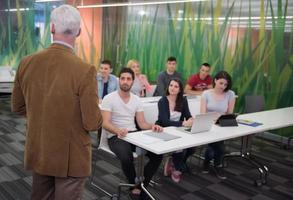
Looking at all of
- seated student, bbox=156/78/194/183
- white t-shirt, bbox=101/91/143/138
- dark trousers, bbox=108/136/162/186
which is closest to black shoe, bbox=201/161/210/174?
seated student, bbox=156/78/194/183

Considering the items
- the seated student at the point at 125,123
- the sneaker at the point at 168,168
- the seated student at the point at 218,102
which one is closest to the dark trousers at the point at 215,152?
the seated student at the point at 218,102

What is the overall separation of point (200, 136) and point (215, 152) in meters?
1.04

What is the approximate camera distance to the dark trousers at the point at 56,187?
1.66 meters

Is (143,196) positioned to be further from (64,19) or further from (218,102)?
(64,19)

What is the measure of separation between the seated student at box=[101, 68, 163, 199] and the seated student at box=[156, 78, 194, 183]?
0.23 metres

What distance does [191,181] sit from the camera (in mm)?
3559

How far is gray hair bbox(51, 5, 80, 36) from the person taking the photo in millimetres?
1494

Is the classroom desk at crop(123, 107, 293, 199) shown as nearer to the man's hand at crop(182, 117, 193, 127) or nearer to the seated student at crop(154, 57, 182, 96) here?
the man's hand at crop(182, 117, 193, 127)

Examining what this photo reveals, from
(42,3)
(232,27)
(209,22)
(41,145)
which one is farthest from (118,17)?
(41,145)

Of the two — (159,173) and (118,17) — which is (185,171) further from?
(118,17)

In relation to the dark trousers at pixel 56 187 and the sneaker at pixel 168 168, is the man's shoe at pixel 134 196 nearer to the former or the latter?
the sneaker at pixel 168 168

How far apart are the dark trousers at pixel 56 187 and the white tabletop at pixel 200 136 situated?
0.81 m

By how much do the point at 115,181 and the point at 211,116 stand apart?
4.14 ft

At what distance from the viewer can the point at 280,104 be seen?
5297 millimetres
